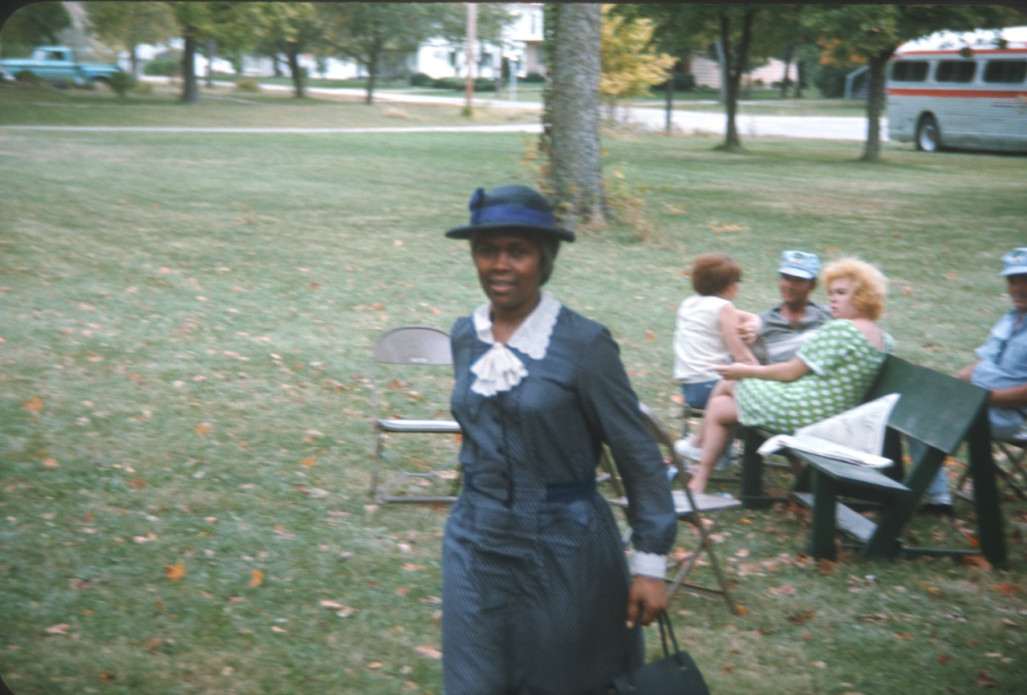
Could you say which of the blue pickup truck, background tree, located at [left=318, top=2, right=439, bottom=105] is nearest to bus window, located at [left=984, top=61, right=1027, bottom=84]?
background tree, located at [left=318, top=2, right=439, bottom=105]

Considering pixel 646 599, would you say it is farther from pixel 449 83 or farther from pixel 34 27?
pixel 449 83

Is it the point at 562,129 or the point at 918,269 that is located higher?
the point at 562,129

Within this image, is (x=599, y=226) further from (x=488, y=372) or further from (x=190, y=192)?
(x=488, y=372)

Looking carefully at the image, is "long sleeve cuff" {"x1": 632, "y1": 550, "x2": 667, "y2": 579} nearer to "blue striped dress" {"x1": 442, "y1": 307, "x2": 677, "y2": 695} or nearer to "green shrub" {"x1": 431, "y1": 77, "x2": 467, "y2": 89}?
"blue striped dress" {"x1": 442, "y1": 307, "x2": 677, "y2": 695}

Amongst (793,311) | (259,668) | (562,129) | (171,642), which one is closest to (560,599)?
(259,668)

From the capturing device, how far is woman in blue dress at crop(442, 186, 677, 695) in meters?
3.06

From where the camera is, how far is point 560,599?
10.1ft

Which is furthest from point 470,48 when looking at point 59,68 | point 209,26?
point 59,68

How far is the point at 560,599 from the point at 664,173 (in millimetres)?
21639

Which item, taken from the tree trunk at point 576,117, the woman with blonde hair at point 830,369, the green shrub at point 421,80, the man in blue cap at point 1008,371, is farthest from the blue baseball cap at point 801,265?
the green shrub at point 421,80

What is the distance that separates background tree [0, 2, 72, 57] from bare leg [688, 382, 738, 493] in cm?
2956

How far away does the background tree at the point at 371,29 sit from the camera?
49.6 meters

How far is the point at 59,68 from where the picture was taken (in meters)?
42.8

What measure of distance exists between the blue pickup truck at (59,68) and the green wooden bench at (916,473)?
4044 cm
